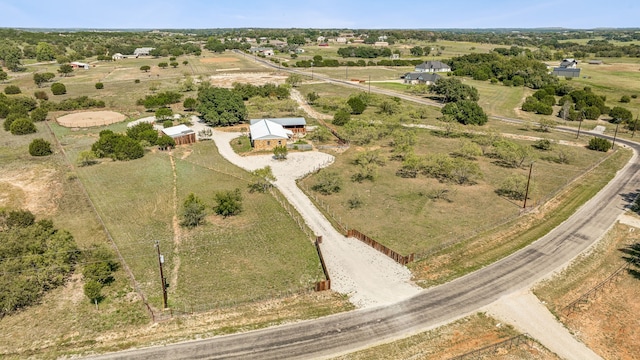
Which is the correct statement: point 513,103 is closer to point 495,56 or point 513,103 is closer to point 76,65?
point 495,56

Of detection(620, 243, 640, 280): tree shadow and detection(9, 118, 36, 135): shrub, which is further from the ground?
detection(9, 118, 36, 135): shrub

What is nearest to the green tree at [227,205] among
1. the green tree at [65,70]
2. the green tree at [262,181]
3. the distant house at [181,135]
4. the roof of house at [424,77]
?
the green tree at [262,181]

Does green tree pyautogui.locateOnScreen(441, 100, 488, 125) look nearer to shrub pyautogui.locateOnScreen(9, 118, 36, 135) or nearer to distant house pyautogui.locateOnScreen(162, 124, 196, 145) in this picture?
distant house pyautogui.locateOnScreen(162, 124, 196, 145)

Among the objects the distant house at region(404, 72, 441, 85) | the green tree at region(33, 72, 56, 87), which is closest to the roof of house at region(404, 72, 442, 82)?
the distant house at region(404, 72, 441, 85)

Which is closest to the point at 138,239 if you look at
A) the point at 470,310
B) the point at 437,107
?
the point at 470,310

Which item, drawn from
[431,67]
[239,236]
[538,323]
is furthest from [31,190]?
[431,67]

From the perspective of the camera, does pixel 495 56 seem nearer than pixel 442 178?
No

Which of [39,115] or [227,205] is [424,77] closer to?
[227,205]
